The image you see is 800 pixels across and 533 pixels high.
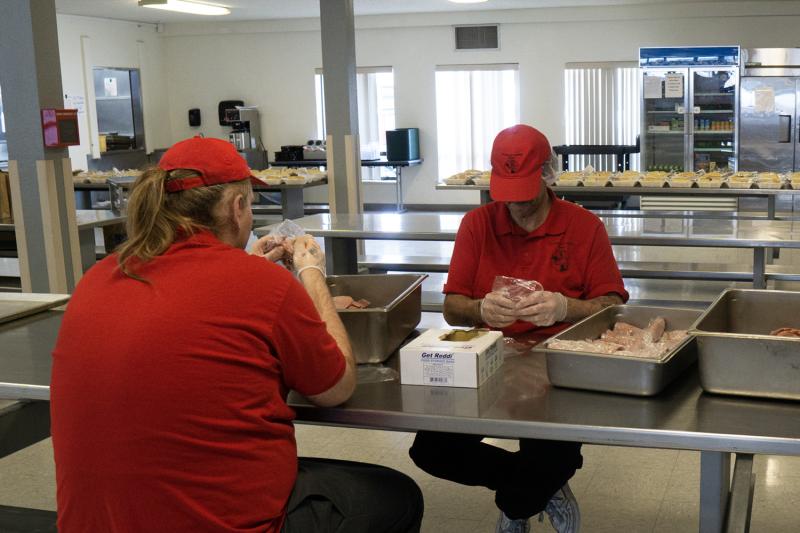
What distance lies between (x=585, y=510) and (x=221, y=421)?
1874mm

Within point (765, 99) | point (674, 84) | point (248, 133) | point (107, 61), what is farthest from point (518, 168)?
point (107, 61)

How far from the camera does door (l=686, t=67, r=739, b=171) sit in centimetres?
Answer: 1059

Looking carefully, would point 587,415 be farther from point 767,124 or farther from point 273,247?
point 767,124

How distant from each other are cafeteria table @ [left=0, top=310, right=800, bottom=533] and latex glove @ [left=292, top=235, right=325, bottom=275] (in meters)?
0.30

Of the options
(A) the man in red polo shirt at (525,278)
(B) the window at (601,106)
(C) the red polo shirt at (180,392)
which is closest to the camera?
(C) the red polo shirt at (180,392)

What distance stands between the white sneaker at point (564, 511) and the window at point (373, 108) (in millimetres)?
10468

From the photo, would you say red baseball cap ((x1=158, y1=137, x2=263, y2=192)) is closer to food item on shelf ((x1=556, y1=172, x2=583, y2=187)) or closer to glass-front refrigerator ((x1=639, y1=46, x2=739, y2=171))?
food item on shelf ((x1=556, y1=172, x2=583, y2=187))

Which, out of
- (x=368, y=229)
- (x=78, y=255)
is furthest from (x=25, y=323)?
(x=78, y=255)

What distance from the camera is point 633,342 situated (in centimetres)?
208

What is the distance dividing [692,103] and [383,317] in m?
9.36

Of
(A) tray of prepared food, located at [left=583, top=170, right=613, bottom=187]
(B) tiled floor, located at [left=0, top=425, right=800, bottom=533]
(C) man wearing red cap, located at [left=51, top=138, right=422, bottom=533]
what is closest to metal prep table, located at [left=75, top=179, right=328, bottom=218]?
(A) tray of prepared food, located at [left=583, top=170, right=613, bottom=187]

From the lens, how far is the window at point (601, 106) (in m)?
11.9

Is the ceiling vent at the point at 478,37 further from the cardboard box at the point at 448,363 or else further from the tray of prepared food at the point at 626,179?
the cardboard box at the point at 448,363

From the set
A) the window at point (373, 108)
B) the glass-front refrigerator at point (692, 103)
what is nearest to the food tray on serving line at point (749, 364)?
the glass-front refrigerator at point (692, 103)
